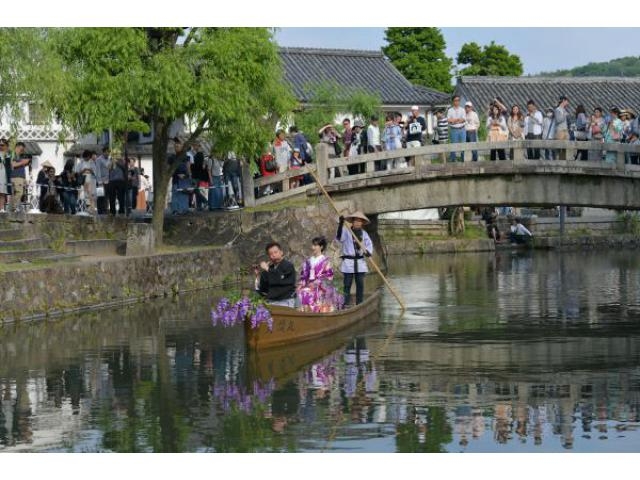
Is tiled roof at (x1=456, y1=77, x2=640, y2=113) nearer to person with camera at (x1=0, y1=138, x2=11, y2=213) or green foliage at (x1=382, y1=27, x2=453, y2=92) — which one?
green foliage at (x1=382, y1=27, x2=453, y2=92)

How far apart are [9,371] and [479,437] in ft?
26.8

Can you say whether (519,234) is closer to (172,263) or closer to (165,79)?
(172,263)

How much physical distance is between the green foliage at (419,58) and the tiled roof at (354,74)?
12.9ft

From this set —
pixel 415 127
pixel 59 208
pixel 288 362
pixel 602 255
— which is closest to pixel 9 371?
pixel 288 362

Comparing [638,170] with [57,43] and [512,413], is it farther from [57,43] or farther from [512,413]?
[512,413]

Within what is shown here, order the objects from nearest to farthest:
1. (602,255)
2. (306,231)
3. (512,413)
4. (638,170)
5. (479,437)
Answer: (479,437)
(512,413)
(638,170)
(306,231)
(602,255)

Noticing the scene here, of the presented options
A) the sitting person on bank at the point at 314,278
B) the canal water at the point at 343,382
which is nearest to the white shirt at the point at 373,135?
the canal water at the point at 343,382

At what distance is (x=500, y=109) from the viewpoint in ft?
116

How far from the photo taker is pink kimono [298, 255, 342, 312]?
23.8 m

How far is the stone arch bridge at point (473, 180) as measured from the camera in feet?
113

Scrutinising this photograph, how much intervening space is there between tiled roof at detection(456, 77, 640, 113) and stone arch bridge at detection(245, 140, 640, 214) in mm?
26101

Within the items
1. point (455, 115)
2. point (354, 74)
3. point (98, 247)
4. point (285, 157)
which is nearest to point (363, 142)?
point (285, 157)

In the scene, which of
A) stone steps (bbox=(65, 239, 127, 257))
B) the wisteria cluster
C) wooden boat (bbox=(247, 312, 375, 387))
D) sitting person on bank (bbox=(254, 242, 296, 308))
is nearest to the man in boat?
wooden boat (bbox=(247, 312, 375, 387))

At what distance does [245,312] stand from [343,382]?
2.46 m
